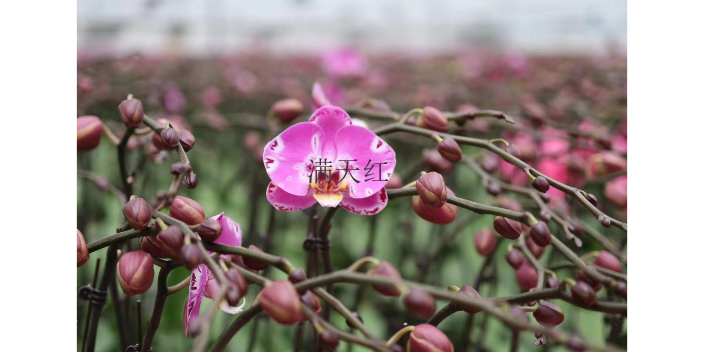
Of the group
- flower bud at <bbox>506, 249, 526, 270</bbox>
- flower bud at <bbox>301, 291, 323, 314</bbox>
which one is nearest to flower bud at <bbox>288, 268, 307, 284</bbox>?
flower bud at <bbox>301, 291, 323, 314</bbox>

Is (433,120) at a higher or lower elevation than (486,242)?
higher

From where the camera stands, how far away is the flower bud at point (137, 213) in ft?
1.17

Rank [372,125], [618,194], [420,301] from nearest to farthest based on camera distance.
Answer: [420,301] → [618,194] → [372,125]

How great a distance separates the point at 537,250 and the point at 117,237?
14.3 inches

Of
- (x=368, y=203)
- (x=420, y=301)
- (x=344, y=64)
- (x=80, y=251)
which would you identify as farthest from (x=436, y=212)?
(x=344, y=64)

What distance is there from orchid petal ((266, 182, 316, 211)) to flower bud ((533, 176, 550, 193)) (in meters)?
0.18

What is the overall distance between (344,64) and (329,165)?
1.49m

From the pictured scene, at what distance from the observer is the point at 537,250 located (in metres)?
0.53

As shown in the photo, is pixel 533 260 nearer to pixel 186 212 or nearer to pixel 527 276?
pixel 527 276

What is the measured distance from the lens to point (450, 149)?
47cm

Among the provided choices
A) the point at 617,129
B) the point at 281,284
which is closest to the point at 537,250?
the point at 281,284

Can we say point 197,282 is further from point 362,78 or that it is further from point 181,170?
point 362,78

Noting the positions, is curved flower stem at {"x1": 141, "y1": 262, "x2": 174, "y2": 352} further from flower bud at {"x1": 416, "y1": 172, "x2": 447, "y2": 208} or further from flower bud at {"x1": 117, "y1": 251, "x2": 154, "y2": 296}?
flower bud at {"x1": 416, "y1": 172, "x2": 447, "y2": 208}
